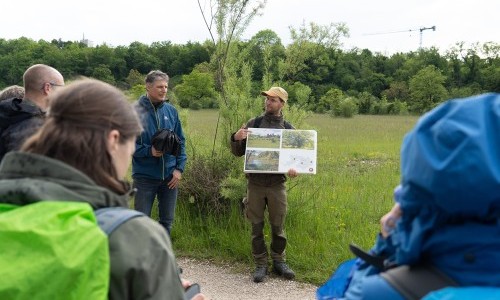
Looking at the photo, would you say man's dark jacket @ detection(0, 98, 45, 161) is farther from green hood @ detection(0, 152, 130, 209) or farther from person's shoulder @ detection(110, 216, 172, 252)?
person's shoulder @ detection(110, 216, 172, 252)

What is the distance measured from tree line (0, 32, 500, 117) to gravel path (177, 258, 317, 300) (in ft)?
7.46

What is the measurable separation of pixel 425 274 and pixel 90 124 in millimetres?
1007

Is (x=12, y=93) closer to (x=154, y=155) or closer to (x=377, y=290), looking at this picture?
(x=154, y=155)

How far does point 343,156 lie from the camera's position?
16.5 meters

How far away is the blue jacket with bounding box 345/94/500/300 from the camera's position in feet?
3.79

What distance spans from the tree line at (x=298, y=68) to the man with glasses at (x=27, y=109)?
1.58 feet

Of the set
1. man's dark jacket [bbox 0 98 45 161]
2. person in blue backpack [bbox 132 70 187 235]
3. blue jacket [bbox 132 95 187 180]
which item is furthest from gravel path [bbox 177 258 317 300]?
man's dark jacket [bbox 0 98 45 161]

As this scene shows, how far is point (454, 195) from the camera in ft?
3.84

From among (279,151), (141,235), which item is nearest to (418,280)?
(141,235)

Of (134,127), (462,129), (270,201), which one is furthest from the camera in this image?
(270,201)

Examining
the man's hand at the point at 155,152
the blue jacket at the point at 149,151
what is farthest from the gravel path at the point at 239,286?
the man's hand at the point at 155,152

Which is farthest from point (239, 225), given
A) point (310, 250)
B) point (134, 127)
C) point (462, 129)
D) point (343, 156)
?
point (343, 156)

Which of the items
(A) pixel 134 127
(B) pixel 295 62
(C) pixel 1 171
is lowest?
(C) pixel 1 171

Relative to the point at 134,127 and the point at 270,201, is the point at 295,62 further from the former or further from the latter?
the point at 134,127
